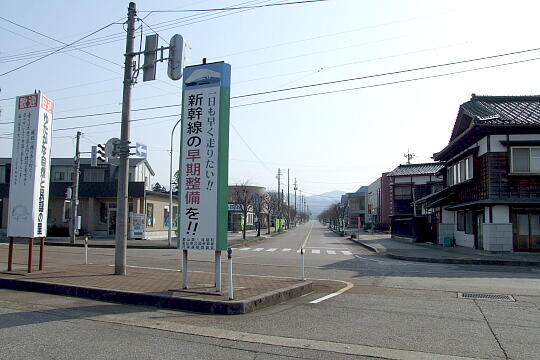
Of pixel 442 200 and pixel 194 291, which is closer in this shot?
pixel 194 291

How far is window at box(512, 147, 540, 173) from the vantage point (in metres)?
24.1

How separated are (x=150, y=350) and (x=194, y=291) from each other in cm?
356

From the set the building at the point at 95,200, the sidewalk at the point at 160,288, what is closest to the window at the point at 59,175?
the building at the point at 95,200

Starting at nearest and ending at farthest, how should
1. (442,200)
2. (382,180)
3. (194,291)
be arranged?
1. (194,291)
2. (442,200)
3. (382,180)

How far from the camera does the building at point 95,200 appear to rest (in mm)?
39000

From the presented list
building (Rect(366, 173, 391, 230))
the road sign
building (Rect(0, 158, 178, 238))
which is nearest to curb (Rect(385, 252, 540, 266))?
the road sign

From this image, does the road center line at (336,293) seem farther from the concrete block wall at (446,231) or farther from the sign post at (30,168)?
the concrete block wall at (446,231)

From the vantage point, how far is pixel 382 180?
74.6 m

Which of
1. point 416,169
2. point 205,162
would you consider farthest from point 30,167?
point 416,169

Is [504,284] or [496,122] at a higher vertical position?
[496,122]

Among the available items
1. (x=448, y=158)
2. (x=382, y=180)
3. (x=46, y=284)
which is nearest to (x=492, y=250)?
(x=448, y=158)

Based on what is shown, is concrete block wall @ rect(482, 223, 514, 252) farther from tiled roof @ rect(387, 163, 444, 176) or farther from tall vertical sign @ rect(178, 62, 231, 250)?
tiled roof @ rect(387, 163, 444, 176)

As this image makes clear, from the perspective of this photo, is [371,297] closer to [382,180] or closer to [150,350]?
[150,350]

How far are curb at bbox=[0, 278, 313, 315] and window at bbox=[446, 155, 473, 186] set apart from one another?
19766mm
